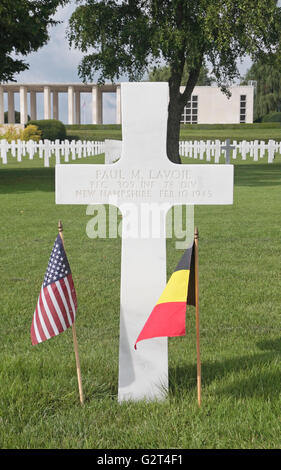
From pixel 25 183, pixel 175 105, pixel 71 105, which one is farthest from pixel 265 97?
pixel 25 183

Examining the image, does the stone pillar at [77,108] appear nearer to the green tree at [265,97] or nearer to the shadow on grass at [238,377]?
the green tree at [265,97]

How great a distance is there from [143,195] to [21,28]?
14491mm

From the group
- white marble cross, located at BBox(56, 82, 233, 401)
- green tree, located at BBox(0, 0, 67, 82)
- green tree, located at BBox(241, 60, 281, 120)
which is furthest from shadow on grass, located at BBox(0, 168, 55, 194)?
green tree, located at BBox(241, 60, 281, 120)

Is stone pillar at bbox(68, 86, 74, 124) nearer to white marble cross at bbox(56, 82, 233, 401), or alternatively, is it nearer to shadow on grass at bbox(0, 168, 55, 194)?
shadow on grass at bbox(0, 168, 55, 194)

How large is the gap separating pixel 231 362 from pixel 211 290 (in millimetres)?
1949

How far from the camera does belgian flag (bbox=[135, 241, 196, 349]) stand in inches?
111

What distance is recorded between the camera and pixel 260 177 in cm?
2036

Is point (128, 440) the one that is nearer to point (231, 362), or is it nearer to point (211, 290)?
point (231, 362)

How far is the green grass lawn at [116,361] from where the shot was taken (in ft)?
9.41

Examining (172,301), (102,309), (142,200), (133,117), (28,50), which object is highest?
(28,50)

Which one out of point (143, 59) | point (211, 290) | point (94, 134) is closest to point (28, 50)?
point (143, 59)

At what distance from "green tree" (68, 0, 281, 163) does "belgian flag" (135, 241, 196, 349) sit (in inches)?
653

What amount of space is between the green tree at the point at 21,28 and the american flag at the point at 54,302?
13696 millimetres

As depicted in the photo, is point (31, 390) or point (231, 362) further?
point (231, 362)
